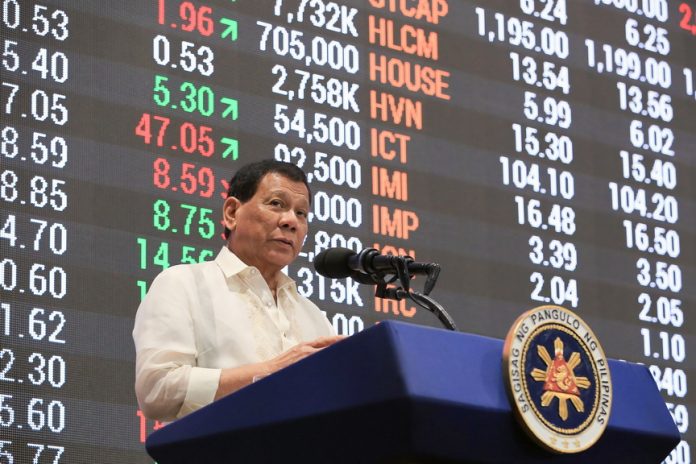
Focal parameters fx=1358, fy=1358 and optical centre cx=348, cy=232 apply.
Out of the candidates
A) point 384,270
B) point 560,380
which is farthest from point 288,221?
point 560,380

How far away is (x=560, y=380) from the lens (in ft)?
6.13

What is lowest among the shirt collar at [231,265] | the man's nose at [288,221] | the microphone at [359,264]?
the microphone at [359,264]

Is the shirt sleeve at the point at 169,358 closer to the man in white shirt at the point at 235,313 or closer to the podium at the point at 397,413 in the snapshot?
the man in white shirt at the point at 235,313

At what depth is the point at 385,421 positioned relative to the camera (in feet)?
5.70

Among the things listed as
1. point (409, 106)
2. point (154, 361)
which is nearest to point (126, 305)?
point (409, 106)

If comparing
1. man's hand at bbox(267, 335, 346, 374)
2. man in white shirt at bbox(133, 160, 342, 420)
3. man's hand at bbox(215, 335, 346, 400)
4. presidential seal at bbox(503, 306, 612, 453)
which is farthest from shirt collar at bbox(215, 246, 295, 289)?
presidential seal at bbox(503, 306, 612, 453)

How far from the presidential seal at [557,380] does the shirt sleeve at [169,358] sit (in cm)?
70

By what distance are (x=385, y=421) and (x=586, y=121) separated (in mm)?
4061

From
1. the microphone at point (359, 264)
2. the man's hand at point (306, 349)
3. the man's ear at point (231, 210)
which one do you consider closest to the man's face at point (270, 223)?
the man's ear at point (231, 210)

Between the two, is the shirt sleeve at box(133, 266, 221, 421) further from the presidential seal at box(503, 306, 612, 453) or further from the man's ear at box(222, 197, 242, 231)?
the presidential seal at box(503, 306, 612, 453)

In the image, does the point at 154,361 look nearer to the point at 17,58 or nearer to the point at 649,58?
the point at 17,58

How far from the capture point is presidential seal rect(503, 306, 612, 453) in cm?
183

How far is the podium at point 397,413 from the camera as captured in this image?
5.69 feet

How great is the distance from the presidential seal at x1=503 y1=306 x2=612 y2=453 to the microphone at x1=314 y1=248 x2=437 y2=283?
0.32 meters
